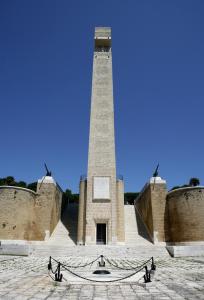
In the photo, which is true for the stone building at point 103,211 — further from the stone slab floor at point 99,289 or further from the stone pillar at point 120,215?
the stone slab floor at point 99,289

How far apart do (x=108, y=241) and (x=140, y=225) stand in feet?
15.2

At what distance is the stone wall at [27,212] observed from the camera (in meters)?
19.6

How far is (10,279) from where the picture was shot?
20.7ft

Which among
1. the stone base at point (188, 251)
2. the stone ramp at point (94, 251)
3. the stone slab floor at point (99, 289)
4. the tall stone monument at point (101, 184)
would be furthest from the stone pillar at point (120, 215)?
the stone slab floor at point (99, 289)

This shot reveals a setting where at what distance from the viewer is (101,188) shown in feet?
69.3

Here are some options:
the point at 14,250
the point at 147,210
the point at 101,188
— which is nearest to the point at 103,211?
the point at 101,188

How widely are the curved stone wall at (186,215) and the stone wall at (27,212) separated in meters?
9.87

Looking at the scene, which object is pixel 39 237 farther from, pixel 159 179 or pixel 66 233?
pixel 159 179

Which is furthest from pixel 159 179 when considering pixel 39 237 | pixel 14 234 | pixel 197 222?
pixel 14 234

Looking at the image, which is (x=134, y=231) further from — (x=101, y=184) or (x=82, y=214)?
(x=101, y=184)

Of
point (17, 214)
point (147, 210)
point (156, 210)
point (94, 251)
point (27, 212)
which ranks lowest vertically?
point (94, 251)

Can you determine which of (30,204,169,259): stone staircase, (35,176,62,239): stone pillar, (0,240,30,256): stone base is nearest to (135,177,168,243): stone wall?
(30,204,169,259): stone staircase

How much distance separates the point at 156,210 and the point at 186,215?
246cm

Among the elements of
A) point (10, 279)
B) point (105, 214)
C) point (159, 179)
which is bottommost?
point (10, 279)
